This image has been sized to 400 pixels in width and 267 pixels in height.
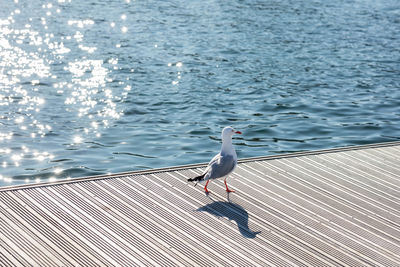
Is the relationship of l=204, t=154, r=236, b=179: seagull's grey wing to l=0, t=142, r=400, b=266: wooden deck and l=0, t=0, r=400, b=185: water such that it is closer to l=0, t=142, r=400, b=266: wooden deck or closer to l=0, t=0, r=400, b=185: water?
l=0, t=142, r=400, b=266: wooden deck

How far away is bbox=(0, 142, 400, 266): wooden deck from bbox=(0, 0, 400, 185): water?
3.14 meters

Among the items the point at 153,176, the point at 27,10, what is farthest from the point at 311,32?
the point at 153,176

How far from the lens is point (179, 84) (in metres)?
17.5

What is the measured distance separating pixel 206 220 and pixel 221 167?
993 mm

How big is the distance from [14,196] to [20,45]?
15335mm

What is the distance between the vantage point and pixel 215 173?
8148 millimetres

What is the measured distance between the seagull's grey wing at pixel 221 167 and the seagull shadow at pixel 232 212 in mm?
408

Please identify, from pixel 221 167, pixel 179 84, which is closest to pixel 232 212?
pixel 221 167

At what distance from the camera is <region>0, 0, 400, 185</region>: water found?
12.7 metres

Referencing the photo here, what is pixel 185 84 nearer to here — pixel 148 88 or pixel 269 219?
pixel 148 88

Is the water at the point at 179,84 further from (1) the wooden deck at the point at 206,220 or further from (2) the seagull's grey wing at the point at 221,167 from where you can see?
(2) the seagull's grey wing at the point at 221,167

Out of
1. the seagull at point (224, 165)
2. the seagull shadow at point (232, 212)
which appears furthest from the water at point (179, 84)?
the seagull shadow at point (232, 212)

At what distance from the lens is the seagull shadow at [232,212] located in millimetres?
7332

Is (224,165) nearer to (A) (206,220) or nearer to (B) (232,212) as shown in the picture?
(B) (232,212)
